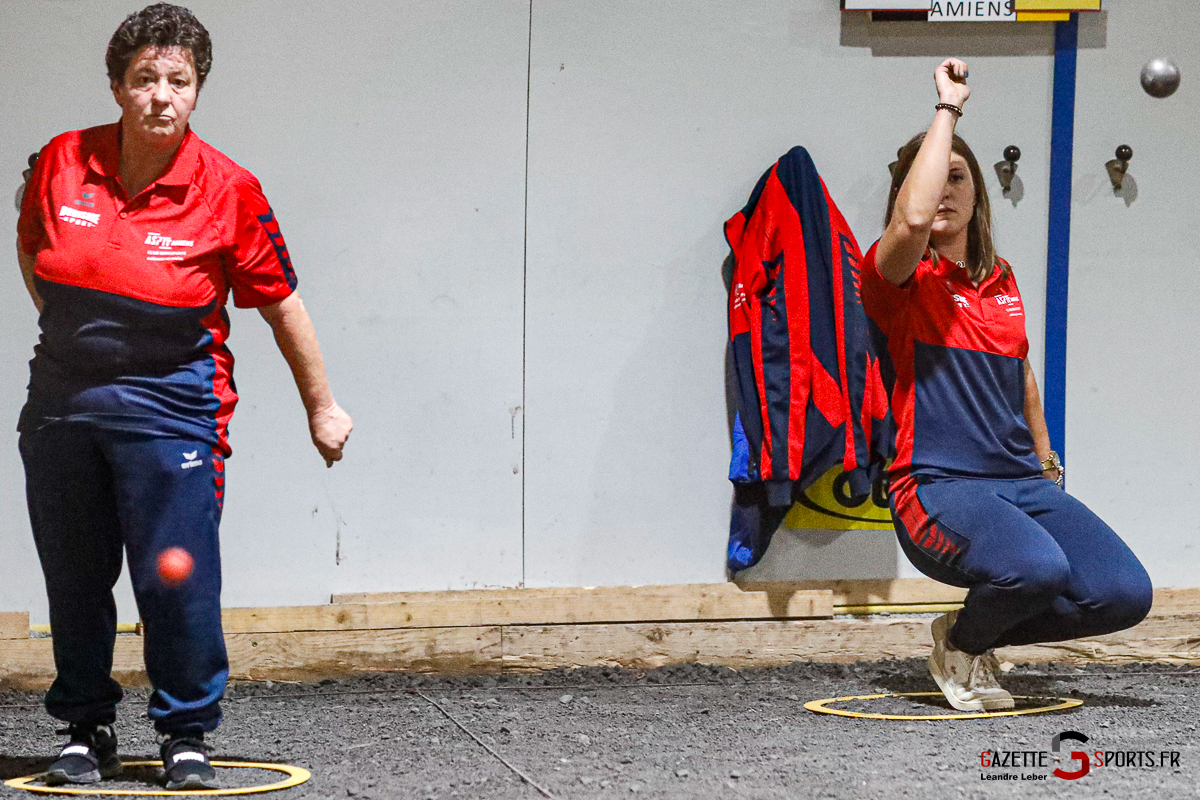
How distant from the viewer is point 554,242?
13.3ft

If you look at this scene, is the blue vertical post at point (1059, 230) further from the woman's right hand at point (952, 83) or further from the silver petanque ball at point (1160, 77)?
the woman's right hand at point (952, 83)

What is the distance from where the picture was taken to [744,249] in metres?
3.99

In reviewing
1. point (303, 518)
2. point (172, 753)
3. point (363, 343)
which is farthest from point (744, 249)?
point (172, 753)

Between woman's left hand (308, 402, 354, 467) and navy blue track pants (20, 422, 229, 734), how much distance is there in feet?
0.69

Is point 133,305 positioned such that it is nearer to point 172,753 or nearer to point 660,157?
point 172,753

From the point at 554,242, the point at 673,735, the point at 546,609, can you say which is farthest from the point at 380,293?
the point at 673,735

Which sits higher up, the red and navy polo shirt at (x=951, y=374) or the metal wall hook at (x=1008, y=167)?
the metal wall hook at (x=1008, y=167)

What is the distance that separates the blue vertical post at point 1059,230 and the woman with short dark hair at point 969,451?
84cm

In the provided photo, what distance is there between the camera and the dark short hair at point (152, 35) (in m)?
2.39

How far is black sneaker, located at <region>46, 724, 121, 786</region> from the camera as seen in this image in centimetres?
244

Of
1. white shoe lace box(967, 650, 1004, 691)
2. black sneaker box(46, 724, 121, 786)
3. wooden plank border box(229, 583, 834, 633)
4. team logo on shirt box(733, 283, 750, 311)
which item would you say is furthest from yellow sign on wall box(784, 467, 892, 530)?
black sneaker box(46, 724, 121, 786)

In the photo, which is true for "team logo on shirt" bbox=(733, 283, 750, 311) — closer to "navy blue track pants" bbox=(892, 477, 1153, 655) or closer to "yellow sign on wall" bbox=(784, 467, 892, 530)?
"yellow sign on wall" bbox=(784, 467, 892, 530)

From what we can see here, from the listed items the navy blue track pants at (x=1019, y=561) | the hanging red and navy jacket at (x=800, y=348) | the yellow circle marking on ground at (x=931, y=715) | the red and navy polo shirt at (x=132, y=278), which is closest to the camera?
the red and navy polo shirt at (x=132, y=278)

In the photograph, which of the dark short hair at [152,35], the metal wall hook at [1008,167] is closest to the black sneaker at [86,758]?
the dark short hair at [152,35]
